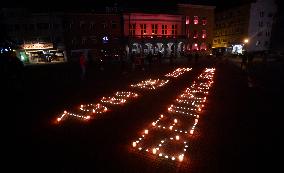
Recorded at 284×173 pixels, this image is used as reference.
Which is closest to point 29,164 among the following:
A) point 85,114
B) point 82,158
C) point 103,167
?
point 82,158

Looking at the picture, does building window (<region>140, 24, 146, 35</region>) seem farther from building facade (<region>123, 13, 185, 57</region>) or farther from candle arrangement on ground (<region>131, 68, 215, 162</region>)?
candle arrangement on ground (<region>131, 68, 215, 162</region>)

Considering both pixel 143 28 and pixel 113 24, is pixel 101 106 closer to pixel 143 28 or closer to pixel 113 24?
pixel 113 24

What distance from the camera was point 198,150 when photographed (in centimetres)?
630

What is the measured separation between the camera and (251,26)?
2092 inches

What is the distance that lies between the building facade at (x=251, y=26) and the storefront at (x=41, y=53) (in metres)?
43.5

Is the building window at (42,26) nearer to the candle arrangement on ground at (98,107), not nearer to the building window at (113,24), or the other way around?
the building window at (113,24)

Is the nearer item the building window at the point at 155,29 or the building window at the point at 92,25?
the building window at the point at 92,25

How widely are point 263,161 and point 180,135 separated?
8.47ft

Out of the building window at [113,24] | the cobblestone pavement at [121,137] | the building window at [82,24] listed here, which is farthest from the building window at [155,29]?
the cobblestone pavement at [121,137]

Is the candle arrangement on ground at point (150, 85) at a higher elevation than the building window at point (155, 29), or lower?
lower

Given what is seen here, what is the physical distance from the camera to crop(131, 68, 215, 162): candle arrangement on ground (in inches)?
247

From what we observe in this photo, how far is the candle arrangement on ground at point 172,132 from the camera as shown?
20.5 feet

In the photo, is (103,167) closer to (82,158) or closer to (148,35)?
(82,158)

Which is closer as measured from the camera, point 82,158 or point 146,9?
point 82,158
